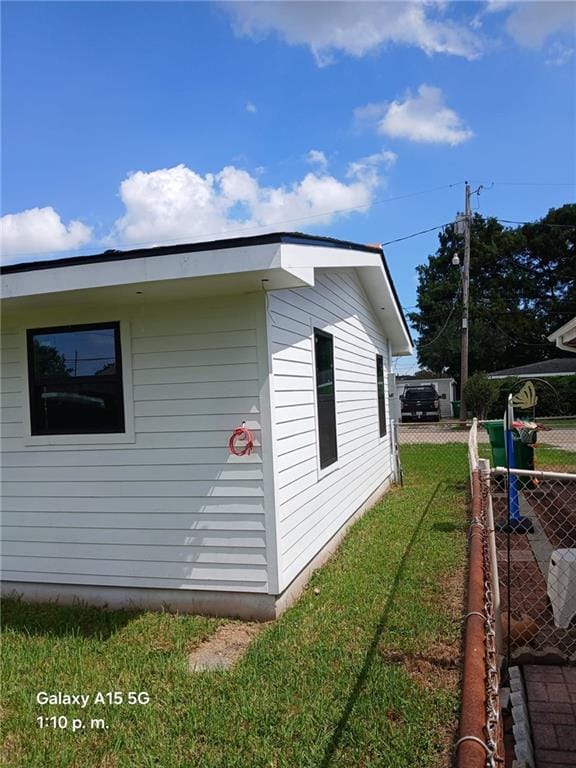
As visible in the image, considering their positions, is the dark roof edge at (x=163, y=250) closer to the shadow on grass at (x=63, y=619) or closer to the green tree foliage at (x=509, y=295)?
the shadow on grass at (x=63, y=619)

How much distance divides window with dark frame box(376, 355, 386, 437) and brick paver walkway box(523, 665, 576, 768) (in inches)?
249

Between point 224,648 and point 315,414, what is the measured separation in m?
2.37

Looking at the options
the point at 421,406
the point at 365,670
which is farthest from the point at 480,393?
the point at 365,670

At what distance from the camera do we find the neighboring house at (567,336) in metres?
9.23

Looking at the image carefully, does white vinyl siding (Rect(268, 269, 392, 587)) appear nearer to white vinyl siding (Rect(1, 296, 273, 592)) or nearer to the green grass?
white vinyl siding (Rect(1, 296, 273, 592))

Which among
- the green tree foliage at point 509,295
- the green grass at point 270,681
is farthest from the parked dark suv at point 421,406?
the green grass at point 270,681

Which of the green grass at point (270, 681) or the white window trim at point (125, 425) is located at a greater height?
the white window trim at point (125, 425)

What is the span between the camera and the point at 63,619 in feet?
13.5

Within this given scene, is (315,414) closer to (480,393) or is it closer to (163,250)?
(163,250)

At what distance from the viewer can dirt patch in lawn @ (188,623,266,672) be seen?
3.28 metres

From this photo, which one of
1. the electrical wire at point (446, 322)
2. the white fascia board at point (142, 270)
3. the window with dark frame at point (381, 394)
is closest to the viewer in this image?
the white fascia board at point (142, 270)

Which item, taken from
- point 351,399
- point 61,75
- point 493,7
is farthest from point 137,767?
point 493,7

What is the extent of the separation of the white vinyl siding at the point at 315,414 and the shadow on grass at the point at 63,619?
1303mm

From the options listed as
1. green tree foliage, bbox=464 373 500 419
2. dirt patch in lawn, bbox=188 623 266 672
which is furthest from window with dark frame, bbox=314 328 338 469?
green tree foliage, bbox=464 373 500 419
